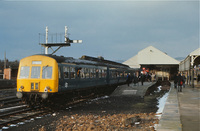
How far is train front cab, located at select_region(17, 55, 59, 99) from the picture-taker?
12.6 metres

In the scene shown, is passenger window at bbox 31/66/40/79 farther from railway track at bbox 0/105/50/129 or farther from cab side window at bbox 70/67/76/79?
cab side window at bbox 70/67/76/79

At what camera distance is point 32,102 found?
13070 mm

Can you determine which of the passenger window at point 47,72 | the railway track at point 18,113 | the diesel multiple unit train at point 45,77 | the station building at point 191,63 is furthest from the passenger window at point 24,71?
the station building at point 191,63

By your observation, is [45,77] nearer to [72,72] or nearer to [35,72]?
[35,72]

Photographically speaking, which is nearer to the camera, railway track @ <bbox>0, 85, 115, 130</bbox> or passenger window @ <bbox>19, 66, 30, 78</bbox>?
railway track @ <bbox>0, 85, 115, 130</bbox>

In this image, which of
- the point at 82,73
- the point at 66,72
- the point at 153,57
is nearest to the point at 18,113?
the point at 66,72

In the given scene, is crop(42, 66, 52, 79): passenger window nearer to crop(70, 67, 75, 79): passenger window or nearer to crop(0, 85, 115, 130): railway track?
crop(0, 85, 115, 130): railway track

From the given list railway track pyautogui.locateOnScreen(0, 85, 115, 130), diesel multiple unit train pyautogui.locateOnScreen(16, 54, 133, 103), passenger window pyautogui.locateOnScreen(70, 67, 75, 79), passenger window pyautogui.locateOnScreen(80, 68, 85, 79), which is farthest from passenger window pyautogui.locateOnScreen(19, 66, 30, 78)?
passenger window pyautogui.locateOnScreen(80, 68, 85, 79)

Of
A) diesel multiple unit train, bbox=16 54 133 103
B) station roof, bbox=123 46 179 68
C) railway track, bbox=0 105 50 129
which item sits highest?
station roof, bbox=123 46 179 68

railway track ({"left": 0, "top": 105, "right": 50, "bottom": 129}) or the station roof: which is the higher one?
the station roof

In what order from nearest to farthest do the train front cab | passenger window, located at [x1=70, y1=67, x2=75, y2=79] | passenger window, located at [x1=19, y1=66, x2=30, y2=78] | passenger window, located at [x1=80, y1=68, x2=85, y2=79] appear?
1. the train front cab
2. passenger window, located at [x1=19, y1=66, x2=30, y2=78]
3. passenger window, located at [x1=70, y1=67, x2=75, y2=79]
4. passenger window, located at [x1=80, y1=68, x2=85, y2=79]

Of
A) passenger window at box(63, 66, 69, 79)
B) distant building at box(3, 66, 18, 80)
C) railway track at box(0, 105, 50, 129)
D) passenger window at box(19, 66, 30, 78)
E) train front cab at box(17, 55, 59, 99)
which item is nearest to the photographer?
railway track at box(0, 105, 50, 129)

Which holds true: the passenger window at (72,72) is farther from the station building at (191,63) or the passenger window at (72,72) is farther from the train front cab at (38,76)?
the station building at (191,63)

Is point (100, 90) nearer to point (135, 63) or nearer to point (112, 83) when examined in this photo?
point (112, 83)
